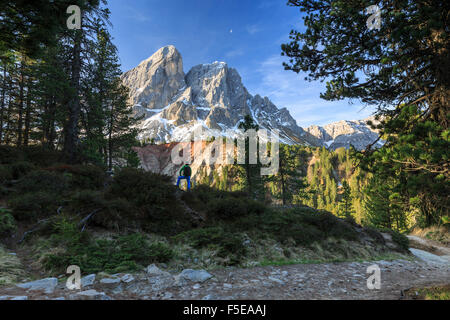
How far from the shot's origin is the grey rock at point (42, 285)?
9.63 ft

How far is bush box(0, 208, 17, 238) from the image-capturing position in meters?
4.82

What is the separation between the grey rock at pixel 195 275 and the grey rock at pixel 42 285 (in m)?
1.96

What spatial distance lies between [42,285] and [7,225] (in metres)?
3.18

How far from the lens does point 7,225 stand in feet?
16.1

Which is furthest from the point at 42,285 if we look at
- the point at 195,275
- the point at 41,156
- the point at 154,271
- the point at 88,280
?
the point at 41,156

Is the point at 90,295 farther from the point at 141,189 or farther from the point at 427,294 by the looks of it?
the point at 427,294

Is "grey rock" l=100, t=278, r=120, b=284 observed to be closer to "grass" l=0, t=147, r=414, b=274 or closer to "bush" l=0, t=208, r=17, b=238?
"grass" l=0, t=147, r=414, b=274

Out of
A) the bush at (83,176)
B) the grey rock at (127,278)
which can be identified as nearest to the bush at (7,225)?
the bush at (83,176)

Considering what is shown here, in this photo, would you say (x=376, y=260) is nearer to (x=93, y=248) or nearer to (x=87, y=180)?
(x=93, y=248)

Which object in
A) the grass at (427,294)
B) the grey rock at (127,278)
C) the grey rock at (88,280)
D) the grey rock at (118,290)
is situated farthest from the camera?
the grey rock at (127,278)

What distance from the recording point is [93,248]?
4.39m

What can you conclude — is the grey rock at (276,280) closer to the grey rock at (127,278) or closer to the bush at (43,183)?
the grey rock at (127,278)
